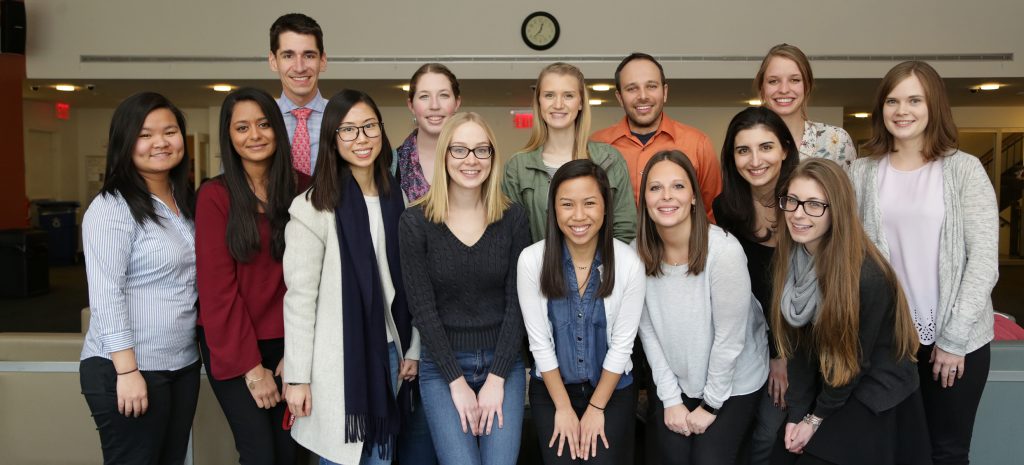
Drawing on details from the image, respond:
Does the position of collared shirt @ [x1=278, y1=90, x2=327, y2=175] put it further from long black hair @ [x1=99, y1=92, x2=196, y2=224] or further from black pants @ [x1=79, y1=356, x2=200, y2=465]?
black pants @ [x1=79, y1=356, x2=200, y2=465]

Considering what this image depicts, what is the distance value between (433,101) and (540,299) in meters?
0.98

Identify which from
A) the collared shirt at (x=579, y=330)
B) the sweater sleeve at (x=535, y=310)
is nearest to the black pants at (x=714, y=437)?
the collared shirt at (x=579, y=330)

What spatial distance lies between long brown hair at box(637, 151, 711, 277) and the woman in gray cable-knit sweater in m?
0.59

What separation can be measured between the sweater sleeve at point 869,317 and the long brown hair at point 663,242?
1.55 feet

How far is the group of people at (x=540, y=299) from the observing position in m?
2.16

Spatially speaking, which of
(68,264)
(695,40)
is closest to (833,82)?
(695,40)

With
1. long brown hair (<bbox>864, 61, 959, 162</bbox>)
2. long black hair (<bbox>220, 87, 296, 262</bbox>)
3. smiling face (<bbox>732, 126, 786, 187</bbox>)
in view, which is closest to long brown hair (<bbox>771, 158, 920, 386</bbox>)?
smiling face (<bbox>732, 126, 786, 187</bbox>)

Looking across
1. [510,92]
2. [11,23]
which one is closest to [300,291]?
[510,92]

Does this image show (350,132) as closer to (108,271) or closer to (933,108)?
(108,271)

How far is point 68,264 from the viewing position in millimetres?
11656

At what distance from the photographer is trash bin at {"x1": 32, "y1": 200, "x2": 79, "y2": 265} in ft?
37.3

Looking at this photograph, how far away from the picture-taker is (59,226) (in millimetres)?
11508

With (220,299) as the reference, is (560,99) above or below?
above

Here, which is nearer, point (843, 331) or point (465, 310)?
point (843, 331)
